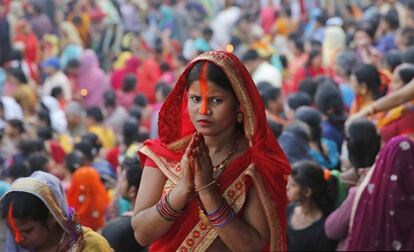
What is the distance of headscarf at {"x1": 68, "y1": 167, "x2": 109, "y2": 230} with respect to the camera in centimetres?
726

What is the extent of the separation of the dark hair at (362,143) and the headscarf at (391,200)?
97 centimetres

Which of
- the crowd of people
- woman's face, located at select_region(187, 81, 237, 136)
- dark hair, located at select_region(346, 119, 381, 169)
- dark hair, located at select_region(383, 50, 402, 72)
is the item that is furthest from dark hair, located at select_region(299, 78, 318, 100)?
woman's face, located at select_region(187, 81, 237, 136)

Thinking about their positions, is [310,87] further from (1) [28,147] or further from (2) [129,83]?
(2) [129,83]

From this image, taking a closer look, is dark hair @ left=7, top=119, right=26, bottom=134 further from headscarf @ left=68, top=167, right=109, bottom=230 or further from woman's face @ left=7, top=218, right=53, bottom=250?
woman's face @ left=7, top=218, right=53, bottom=250

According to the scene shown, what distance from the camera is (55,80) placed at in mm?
14328

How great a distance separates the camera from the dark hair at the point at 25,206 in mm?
4055

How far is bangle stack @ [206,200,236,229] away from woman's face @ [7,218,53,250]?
88 cm

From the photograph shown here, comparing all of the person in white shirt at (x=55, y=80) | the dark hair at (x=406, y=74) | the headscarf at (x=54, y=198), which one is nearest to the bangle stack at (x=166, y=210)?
the headscarf at (x=54, y=198)

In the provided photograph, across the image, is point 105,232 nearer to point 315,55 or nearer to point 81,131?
point 81,131

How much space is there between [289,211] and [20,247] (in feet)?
8.90

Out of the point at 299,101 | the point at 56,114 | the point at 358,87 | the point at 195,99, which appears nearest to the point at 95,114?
the point at 56,114

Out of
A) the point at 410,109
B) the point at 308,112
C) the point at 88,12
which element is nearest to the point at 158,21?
the point at 88,12

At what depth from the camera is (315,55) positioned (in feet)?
44.3

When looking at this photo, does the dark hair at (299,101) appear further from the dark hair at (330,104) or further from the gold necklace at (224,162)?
the gold necklace at (224,162)
